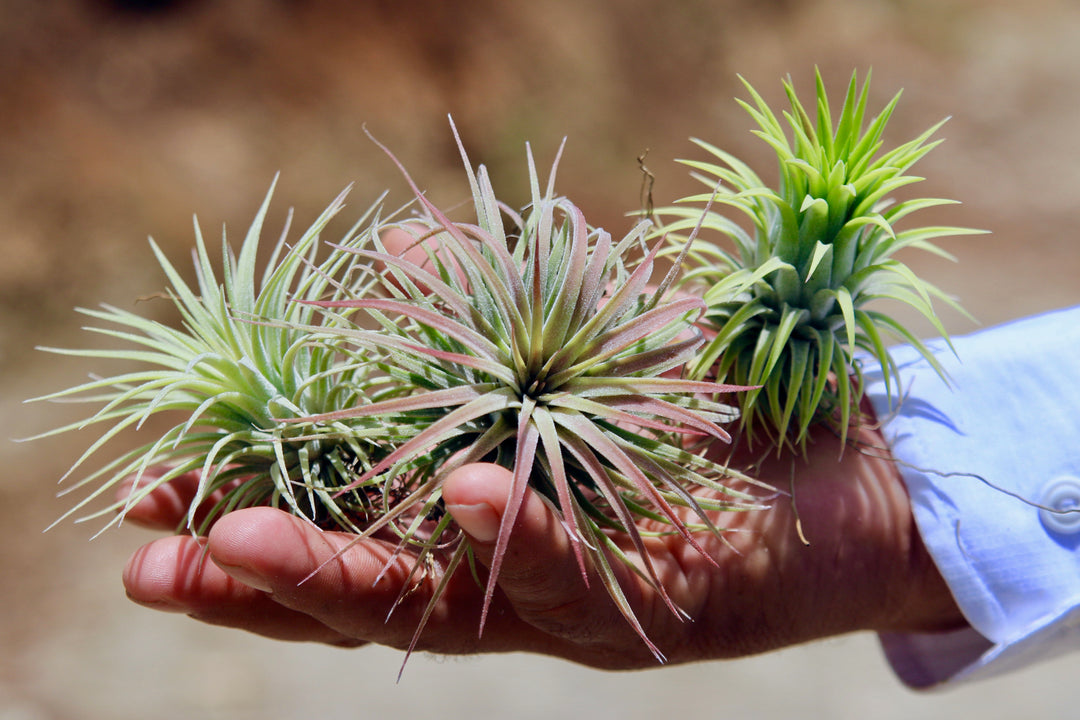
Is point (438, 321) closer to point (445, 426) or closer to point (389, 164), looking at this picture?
point (445, 426)

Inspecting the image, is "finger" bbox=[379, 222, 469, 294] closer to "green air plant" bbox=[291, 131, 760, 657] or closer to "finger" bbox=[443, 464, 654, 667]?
"green air plant" bbox=[291, 131, 760, 657]

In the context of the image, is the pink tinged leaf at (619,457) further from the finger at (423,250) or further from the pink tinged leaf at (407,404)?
the finger at (423,250)

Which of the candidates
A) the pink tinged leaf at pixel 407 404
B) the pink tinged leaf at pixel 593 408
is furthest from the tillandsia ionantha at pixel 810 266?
the pink tinged leaf at pixel 407 404

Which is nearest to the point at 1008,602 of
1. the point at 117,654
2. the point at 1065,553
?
the point at 1065,553

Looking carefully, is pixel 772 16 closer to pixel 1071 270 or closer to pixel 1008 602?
pixel 1071 270

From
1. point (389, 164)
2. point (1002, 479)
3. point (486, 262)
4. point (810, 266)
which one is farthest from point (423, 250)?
point (389, 164)

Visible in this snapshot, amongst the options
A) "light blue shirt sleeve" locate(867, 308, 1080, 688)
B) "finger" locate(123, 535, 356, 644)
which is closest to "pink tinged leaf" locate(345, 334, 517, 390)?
"finger" locate(123, 535, 356, 644)
